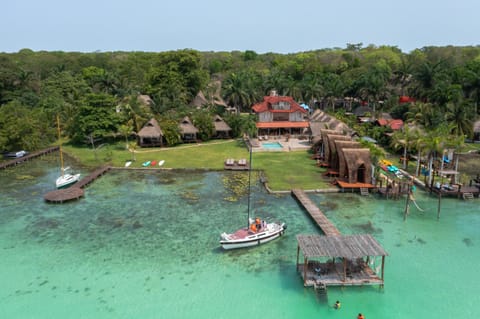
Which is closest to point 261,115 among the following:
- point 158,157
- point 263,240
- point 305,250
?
point 158,157

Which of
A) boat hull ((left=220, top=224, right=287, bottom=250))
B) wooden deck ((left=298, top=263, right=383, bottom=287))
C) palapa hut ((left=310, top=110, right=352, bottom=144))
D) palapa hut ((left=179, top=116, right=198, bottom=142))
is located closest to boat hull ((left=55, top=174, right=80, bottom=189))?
palapa hut ((left=179, top=116, right=198, bottom=142))

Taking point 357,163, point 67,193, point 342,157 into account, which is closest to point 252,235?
point 357,163

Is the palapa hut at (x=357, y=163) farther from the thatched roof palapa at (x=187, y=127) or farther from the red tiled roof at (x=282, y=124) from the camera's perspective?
the thatched roof palapa at (x=187, y=127)

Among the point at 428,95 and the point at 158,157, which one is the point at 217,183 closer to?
the point at 158,157

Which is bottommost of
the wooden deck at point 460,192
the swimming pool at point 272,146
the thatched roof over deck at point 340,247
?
the wooden deck at point 460,192

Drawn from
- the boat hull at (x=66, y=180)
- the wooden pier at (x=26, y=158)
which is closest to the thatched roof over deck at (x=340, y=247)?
the boat hull at (x=66, y=180)

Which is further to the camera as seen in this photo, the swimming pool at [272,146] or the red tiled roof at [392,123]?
the red tiled roof at [392,123]

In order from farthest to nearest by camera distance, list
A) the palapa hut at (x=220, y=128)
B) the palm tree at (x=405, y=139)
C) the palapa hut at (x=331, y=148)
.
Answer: the palapa hut at (x=220, y=128), the palapa hut at (x=331, y=148), the palm tree at (x=405, y=139)
